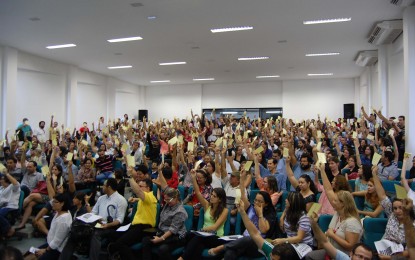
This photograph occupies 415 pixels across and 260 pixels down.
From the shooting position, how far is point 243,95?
738 inches

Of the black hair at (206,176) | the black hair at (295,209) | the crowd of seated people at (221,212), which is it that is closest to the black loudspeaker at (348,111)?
the crowd of seated people at (221,212)

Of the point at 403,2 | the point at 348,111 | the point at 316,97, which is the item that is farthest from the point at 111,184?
the point at 316,97

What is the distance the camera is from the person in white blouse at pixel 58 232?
149 inches

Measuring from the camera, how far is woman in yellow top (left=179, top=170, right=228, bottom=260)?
11.7 feet

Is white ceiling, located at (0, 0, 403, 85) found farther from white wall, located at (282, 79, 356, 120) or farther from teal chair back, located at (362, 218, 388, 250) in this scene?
teal chair back, located at (362, 218, 388, 250)

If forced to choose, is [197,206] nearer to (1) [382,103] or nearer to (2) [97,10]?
(2) [97,10]

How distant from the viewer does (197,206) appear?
4484mm

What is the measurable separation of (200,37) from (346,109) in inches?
401

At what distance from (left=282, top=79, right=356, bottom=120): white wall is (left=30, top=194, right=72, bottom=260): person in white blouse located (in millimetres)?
15240

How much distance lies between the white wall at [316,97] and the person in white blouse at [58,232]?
1524 centimetres

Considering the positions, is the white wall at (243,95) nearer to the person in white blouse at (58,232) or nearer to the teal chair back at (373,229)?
the teal chair back at (373,229)

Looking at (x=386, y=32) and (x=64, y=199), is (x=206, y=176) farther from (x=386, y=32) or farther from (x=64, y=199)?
(x=386, y=32)

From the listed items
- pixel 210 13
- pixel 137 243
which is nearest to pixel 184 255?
pixel 137 243

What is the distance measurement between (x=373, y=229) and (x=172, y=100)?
17.4m
